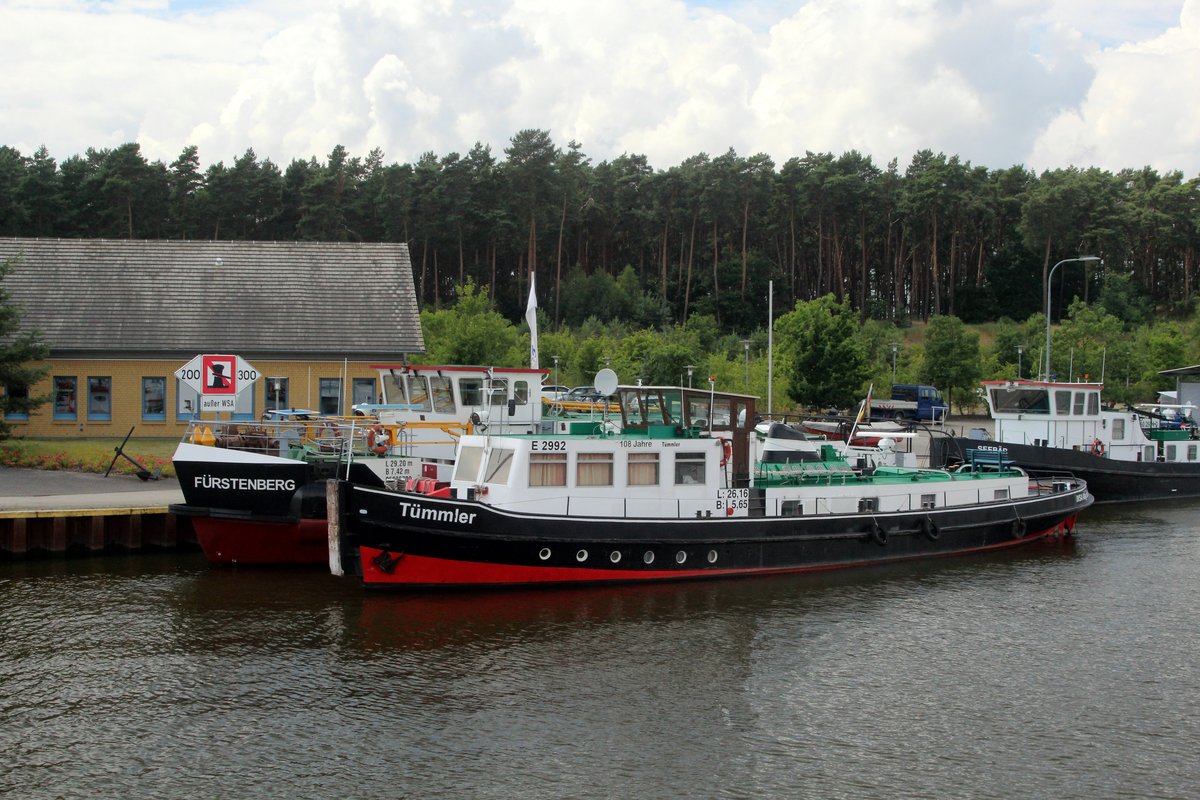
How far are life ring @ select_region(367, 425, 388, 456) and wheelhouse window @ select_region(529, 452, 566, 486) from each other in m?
4.94

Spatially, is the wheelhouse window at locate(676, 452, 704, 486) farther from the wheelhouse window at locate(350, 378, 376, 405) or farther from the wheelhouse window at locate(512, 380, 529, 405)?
the wheelhouse window at locate(350, 378, 376, 405)

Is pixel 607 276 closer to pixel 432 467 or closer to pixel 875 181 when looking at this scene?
pixel 875 181

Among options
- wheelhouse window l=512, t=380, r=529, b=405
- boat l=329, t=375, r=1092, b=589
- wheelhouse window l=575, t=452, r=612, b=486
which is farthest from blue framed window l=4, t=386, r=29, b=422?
wheelhouse window l=575, t=452, r=612, b=486

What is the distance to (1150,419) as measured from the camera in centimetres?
4006

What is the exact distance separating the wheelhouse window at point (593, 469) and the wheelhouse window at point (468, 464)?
1.89 meters

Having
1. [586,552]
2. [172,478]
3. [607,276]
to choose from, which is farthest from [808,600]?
[607,276]

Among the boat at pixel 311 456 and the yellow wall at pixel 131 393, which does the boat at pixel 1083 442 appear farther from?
the yellow wall at pixel 131 393

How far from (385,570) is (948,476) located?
13801 mm

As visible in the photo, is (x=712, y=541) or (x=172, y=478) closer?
(x=712, y=541)

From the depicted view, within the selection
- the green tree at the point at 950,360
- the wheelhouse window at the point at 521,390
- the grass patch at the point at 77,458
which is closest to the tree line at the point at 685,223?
the green tree at the point at 950,360

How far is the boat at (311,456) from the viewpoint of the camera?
22.7 meters

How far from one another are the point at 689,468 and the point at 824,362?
2857 centimetres

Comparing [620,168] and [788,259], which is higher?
[620,168]

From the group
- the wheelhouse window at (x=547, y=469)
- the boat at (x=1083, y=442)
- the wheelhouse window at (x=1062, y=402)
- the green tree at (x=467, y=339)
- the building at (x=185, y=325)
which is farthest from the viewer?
the green tree at (x=467, y=339)
